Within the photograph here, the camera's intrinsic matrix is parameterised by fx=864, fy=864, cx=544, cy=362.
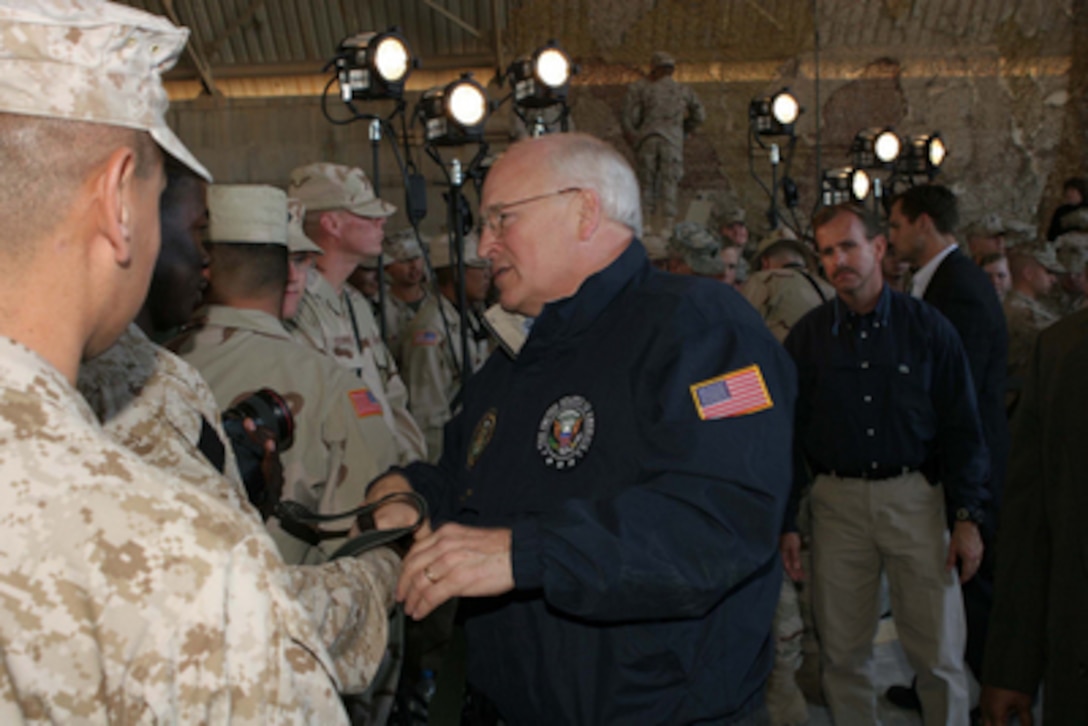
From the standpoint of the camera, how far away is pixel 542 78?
3.81m

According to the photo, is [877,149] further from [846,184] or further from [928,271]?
[928,271]

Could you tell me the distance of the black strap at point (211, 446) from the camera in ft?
4.11

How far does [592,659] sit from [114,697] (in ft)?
2.59

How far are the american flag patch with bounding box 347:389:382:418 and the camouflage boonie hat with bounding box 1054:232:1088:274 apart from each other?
388 cm

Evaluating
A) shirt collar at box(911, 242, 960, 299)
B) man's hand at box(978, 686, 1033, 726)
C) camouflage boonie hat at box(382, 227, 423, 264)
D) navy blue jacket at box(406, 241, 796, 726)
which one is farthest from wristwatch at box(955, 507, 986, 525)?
camouflage boonie hat at box(382, 227, 423, 264)

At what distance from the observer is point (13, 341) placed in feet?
2.15

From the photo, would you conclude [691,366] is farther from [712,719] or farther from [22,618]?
[22,618]

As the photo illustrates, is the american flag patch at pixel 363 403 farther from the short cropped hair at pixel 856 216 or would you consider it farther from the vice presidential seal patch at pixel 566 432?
the short cropped hair at pixel 856 216

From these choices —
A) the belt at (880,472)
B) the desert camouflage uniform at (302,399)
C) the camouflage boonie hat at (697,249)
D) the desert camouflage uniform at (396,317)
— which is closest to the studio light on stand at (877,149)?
the camouflage boonie hat at (697,249)

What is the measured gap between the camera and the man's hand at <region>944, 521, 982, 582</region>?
2.66m

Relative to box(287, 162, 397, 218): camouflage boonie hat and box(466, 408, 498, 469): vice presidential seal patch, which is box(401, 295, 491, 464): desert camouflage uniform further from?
box(466, 408, 498, 469): vice presidential seal patch

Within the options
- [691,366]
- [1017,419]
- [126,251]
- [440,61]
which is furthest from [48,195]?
[440,61]

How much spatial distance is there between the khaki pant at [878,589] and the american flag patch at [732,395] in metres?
1.76

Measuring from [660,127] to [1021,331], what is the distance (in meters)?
6.66
